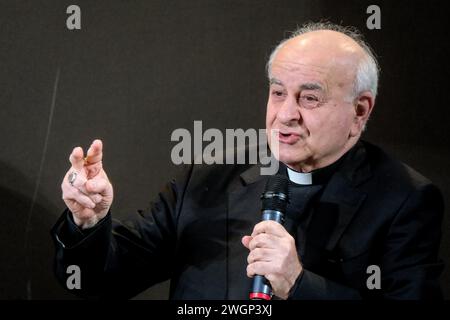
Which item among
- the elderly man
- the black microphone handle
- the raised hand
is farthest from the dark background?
the black microphone handle

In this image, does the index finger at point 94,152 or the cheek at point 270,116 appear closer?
the index finger at point 94,152

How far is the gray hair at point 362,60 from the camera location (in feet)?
5.99

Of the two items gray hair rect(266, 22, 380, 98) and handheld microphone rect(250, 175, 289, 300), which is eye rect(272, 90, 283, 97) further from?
handheld microphone rect(250, 175, 289, 300)

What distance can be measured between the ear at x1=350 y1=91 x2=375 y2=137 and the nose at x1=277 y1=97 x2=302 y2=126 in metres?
0.19

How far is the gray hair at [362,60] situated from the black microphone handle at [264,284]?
510 millimetres

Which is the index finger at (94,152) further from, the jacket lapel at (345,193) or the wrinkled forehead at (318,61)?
the jacket lapel at (345,193)

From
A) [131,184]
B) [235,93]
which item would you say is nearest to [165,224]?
[131,184]

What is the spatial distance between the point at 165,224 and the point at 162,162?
0.23 meters

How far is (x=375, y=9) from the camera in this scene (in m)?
2.01

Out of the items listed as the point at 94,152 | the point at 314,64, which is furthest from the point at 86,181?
the point at 314,64

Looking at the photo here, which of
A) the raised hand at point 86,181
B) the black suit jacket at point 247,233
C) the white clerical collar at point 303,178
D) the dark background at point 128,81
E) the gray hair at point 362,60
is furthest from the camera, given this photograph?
the dark background at point 128,81

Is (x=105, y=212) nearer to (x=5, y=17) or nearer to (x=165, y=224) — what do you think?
(x=165, y=224)

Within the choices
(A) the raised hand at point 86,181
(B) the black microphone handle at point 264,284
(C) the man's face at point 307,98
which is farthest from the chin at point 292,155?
(A) the raised hand at point 86,181

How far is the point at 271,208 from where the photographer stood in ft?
4.89
